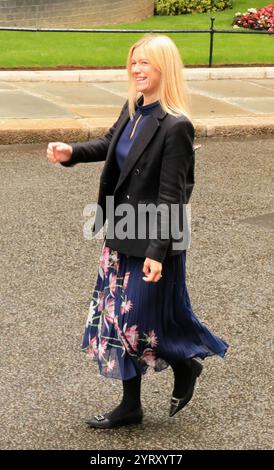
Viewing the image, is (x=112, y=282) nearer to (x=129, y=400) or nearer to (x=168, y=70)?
(x=129, y=400)

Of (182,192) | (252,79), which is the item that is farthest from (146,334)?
(252,79)

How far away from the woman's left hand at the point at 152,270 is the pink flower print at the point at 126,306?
169mm

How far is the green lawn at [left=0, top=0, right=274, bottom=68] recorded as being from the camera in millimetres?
16266

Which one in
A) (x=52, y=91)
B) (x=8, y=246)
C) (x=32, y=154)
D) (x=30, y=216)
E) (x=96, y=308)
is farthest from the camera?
(x=52, y=91)

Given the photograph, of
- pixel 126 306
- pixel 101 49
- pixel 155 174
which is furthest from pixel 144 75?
pixel 101 49

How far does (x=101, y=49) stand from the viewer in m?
17.6

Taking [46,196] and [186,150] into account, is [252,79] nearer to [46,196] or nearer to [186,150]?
[46,196]

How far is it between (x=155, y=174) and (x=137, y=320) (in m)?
0.64

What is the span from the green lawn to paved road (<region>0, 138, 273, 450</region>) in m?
6.32

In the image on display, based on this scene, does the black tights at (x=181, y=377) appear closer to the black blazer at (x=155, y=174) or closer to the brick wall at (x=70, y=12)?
the black blazer at (x=155, y=174)

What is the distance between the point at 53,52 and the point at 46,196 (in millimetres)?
8438

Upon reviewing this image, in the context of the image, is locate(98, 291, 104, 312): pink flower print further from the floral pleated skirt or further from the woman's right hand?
the woman's right hand

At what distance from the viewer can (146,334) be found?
4.50 metres

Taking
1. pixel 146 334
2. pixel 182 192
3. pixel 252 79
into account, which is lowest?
pixel 252 79
